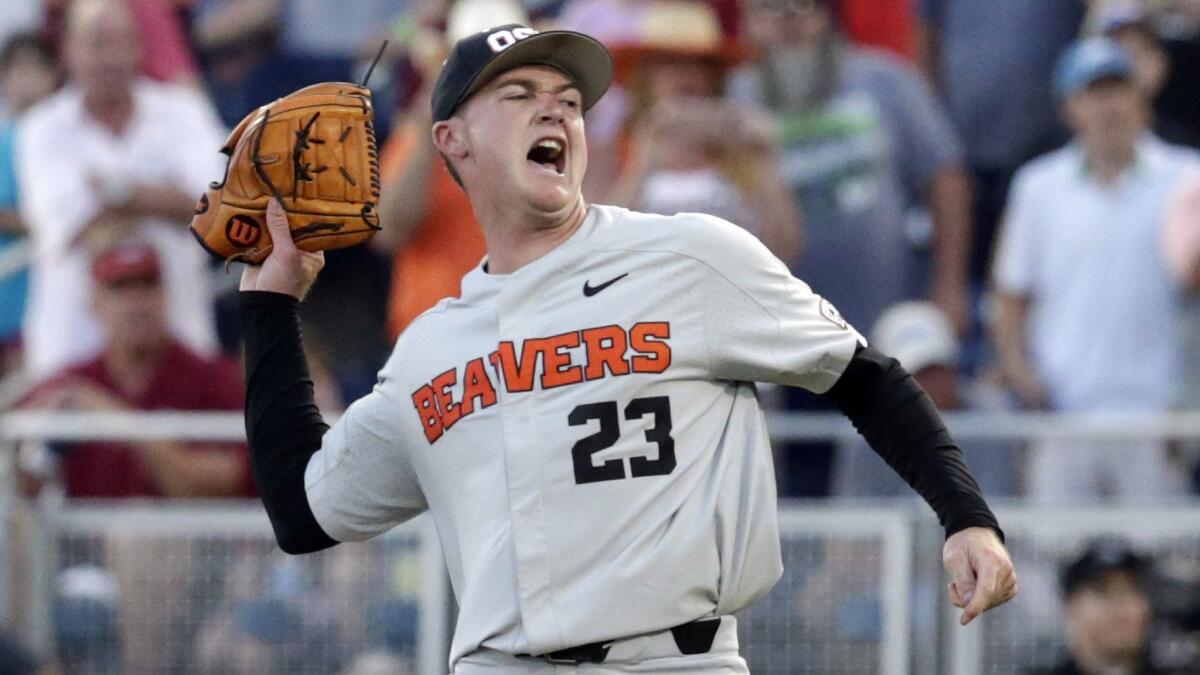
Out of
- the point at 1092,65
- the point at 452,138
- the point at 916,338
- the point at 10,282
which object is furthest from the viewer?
the point at 10,282

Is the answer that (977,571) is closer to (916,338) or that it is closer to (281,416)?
(281,416)

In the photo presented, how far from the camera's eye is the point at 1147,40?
7949 millimetres

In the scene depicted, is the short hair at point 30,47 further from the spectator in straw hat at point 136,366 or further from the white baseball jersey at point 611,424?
the white baseball jersey at point 611,424

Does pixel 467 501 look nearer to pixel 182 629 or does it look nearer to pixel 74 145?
pixel 182 629

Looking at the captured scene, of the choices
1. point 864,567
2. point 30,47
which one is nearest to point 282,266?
point 864,567

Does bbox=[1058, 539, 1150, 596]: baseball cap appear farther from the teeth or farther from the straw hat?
the teeth

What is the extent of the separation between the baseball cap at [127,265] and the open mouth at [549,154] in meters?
4.03

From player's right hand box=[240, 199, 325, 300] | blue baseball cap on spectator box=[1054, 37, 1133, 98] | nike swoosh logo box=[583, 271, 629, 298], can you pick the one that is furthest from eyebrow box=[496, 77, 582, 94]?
blue baseball cap on spectator box=[1054, 37, 1133, 98]

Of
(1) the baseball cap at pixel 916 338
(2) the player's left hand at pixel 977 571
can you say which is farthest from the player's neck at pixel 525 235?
(1) the baseball cap at pixel 916 338

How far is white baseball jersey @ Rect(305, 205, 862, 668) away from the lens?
133 inches

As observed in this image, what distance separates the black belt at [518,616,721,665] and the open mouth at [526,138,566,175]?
2.73 ft

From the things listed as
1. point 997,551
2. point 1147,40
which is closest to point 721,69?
point 1147,40

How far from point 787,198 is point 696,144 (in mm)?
402

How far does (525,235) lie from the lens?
11.8 feet
